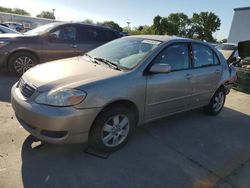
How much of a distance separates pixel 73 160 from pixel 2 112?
202 cm

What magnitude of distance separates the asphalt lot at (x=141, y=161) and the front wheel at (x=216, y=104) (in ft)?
2.68

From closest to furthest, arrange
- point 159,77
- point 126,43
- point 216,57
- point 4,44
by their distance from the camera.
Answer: point 159,77
point 126,43
point 216,57
point 4,44

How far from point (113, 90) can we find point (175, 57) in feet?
5.00

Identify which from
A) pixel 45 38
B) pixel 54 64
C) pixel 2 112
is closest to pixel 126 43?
pixel 54 64

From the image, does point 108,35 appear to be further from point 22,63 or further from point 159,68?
point 159,68

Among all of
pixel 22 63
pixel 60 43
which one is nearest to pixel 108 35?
pixel 60 43

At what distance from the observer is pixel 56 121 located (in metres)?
2.96

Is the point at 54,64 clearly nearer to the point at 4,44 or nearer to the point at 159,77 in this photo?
the point at 159,77

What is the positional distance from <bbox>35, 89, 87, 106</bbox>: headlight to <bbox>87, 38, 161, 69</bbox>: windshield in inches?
38.0

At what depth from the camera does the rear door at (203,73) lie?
4.70 metres

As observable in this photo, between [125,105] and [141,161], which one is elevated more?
[125,105]

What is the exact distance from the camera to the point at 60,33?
7246 millimetres

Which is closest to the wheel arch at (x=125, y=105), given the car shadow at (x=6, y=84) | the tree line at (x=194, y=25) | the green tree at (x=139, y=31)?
the car shadow at (x=6, y=84)

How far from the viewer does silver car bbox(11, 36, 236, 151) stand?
3.06 m
